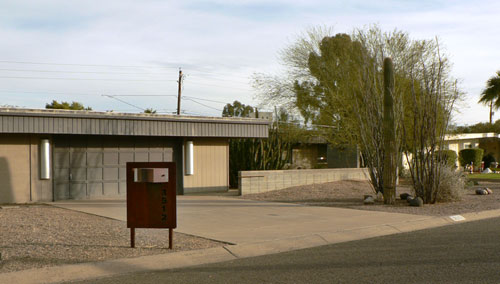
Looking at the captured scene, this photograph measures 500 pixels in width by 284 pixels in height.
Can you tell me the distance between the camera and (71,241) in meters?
9.99

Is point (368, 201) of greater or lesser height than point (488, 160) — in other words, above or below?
below

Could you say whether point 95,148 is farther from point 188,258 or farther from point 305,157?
point 305,157

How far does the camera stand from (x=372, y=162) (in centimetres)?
1773

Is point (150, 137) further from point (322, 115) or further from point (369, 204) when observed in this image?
point (322, 115)

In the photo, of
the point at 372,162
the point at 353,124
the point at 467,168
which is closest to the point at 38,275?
the point at 372,162

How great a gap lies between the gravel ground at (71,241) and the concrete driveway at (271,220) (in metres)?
0.77

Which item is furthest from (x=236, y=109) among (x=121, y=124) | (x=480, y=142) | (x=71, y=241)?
(x=71, y=241)

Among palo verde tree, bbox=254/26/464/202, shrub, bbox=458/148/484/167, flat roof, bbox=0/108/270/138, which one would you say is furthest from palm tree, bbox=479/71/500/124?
flat roof, bbox=0/108/270/138

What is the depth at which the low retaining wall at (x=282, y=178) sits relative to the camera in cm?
2031

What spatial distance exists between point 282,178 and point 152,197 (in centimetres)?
1262

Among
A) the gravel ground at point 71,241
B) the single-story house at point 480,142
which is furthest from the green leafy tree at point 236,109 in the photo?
the gravel ground at point 71,241

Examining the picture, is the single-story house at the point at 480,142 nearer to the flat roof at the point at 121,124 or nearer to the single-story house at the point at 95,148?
the flat roof at the point at 121,124

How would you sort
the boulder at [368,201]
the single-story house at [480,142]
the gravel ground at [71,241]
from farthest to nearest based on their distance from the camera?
the single-story house at [480,142] < the boulder at [368,201] < the gravel ground at [71,241]

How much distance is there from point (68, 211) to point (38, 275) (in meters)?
8.22
